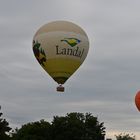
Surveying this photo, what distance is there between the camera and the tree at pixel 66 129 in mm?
107425

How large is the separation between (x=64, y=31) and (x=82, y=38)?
142cm

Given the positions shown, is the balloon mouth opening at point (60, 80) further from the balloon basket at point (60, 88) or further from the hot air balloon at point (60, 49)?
the balloon basket at point (60, 88)

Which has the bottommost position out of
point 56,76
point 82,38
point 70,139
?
point 56,76

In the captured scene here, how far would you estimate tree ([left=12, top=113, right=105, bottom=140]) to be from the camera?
107 meters

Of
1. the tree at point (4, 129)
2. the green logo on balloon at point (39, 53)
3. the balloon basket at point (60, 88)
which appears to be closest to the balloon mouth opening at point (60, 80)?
the balloon basket at point (60, 88)

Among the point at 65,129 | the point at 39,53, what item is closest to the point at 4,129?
the point at 65,129

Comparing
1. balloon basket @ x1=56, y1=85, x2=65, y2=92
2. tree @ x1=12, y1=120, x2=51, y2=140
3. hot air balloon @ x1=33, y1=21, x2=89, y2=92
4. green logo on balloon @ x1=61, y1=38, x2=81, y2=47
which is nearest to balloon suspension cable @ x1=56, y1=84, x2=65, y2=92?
balloon basket @ x1=56, y1=85, x2=65, y2=92

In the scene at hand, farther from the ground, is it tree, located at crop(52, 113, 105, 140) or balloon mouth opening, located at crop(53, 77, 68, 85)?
tree, located at crop(52, 113, 105, 140)

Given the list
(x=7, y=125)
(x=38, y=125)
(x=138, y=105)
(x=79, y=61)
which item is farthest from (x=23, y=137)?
(x=79, y=61)

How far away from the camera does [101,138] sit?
116250mm

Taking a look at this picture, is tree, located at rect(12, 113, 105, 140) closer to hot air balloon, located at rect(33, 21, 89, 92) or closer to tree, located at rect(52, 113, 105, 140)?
tree, located at rect(52, 113, 105, 140)

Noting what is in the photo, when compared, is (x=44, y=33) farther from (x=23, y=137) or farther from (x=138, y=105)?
(x=23, y=137)

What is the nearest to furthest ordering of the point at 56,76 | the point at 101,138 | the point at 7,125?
the point at 56,76 < the point at 7,125 < the point at 101,138

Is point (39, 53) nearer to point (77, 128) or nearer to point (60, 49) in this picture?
point (60, 49)
